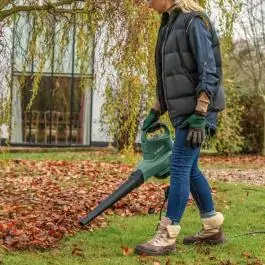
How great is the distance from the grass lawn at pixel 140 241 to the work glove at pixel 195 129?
0.85 meters

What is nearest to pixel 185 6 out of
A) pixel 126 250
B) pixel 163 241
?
pixel 163 241

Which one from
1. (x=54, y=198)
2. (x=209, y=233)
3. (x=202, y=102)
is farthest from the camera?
(x=54, y=198)

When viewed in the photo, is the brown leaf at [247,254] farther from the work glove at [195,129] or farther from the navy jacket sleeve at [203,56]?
the navy jacket sleeve at [203,56]

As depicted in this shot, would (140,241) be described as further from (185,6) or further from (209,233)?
(185,6)

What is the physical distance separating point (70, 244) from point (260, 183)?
6.38 m

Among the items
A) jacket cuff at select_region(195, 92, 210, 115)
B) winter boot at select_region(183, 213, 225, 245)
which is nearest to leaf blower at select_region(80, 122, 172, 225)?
winter boot at select_region(183, 213, 225, 245)

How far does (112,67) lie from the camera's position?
7.43 metres

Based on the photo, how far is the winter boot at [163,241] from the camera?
5020 mm

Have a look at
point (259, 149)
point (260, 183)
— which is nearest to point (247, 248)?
point (260, 183)

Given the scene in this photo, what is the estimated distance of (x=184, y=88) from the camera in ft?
16.3

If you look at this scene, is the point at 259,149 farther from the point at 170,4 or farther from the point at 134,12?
the point at 170,4

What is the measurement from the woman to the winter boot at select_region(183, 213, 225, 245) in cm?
39

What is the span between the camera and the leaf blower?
5441 mm

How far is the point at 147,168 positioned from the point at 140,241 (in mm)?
617
